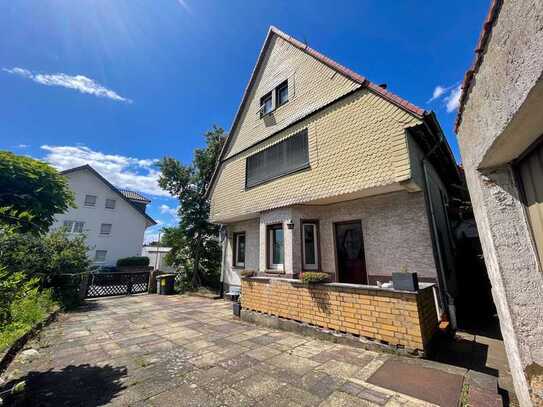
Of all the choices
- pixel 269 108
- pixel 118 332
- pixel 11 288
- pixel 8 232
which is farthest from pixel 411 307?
pixel 269 108

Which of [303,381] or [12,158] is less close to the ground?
[12,158]

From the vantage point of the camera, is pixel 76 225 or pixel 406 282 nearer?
pixel 406 282

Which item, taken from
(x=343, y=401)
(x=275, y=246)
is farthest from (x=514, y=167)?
(x=275, y=246)

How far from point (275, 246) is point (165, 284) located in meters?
8.05

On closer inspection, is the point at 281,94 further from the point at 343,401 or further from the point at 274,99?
the point at 343,401

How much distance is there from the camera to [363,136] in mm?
6266

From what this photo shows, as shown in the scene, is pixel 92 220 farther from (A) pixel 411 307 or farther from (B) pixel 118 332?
(A) pixel 411 307

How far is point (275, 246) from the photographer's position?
841 centimetres

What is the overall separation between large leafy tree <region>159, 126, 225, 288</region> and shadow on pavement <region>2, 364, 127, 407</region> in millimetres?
9676

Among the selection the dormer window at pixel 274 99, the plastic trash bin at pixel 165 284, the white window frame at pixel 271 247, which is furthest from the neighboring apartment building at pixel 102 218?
the dormer window at pixel 274 99

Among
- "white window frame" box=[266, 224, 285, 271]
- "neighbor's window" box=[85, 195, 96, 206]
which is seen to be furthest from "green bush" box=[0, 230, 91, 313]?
"neighbor's window" box=[85, 195, 96, 206]

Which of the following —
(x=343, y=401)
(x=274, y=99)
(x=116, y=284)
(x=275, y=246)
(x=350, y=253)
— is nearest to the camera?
(x=343, y=401)

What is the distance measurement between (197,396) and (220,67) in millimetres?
11144

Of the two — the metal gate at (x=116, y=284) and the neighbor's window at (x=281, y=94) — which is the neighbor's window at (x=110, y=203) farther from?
the neighbor's window at (x=281, y=94)
